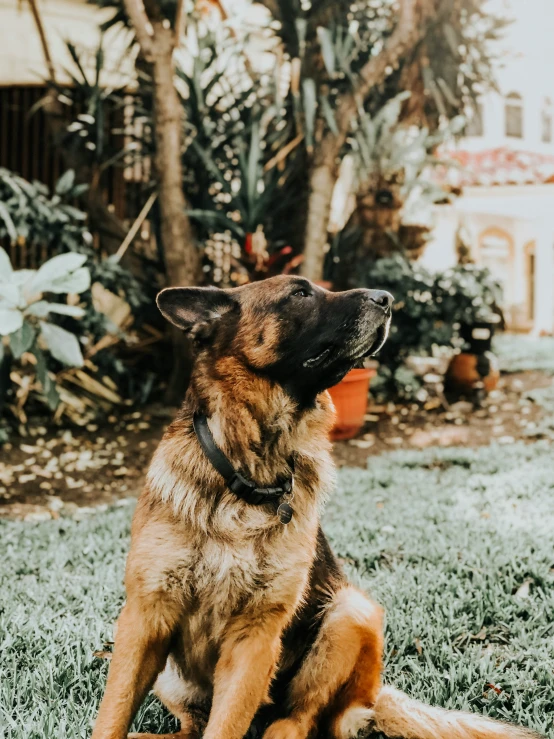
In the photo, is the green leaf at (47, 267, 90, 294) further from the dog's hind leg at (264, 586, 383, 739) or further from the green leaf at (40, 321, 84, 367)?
the dog's hind leg at (264, 586, 383, 739)

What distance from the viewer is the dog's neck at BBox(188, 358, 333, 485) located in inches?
83.2

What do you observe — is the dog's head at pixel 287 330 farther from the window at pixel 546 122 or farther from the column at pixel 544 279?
the window at pixel 546 122

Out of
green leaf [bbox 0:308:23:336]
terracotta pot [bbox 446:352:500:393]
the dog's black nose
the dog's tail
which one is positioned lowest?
the dog's tail

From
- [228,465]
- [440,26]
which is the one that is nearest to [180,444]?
[228,465]

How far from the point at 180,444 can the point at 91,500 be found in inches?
117

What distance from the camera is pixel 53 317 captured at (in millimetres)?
6309

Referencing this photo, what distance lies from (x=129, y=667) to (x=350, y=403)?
450 cm

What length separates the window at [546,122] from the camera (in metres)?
20.0

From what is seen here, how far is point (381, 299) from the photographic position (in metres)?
2.24

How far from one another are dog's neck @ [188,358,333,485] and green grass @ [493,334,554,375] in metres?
6.65

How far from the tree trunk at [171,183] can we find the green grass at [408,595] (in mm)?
2702

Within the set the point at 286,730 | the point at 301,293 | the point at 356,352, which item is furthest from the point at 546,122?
the point at 286,730

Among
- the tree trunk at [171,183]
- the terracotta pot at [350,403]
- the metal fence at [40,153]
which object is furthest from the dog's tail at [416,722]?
the metal fence at [40,153]

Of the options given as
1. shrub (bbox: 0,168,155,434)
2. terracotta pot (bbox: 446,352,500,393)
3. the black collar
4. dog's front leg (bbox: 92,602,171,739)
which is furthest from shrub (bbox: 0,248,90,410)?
terracotta pot (bbox: 446,352,500,393)
